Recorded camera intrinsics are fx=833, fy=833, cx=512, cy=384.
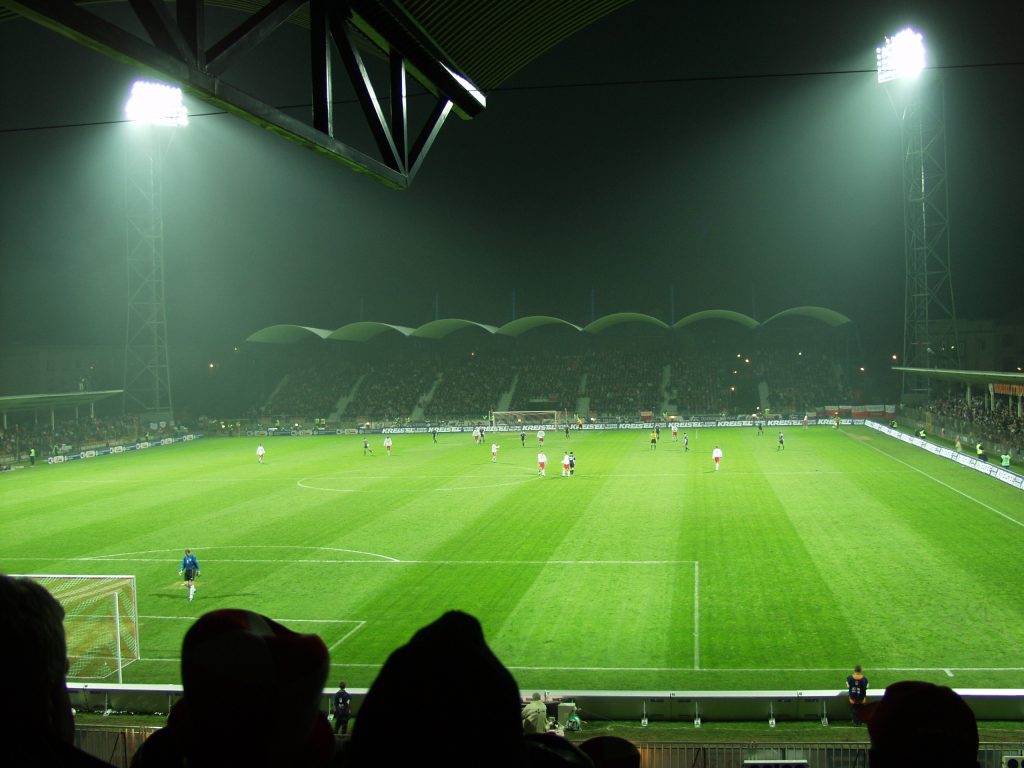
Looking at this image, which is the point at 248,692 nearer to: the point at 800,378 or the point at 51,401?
the point at 51,401

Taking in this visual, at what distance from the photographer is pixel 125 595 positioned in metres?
18.4

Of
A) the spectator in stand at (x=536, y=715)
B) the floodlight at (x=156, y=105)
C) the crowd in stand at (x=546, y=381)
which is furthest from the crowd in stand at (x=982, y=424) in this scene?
the floodlight at (x=156, y=105)

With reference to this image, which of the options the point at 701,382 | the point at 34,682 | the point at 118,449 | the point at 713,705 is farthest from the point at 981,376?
the point at 118,449

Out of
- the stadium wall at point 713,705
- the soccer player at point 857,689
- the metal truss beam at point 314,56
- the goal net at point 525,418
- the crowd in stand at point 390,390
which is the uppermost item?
the metal truss beam at point 314,56

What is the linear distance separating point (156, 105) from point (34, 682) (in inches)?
2350

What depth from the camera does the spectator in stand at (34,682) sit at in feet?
5.37

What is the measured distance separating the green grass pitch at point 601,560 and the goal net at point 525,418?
90.0 ft

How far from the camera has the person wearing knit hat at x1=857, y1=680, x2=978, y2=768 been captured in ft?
6.49

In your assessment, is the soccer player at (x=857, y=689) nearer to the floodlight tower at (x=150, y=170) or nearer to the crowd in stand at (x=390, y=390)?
the floodlight tower at (x=150, y=170)

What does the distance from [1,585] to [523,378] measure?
79345mm

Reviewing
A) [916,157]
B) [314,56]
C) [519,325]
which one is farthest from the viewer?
[519,325]

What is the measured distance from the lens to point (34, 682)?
69.3 inches

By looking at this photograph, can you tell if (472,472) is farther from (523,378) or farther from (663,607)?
(523,378)

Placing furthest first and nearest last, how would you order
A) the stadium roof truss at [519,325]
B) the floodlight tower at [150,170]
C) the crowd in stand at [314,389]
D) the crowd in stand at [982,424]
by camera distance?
the crowd in stand at [314,389] < the stadium roof truss at [519,325] < the floodlight tower at [150,170] < the crowd in stand at [982,424]
